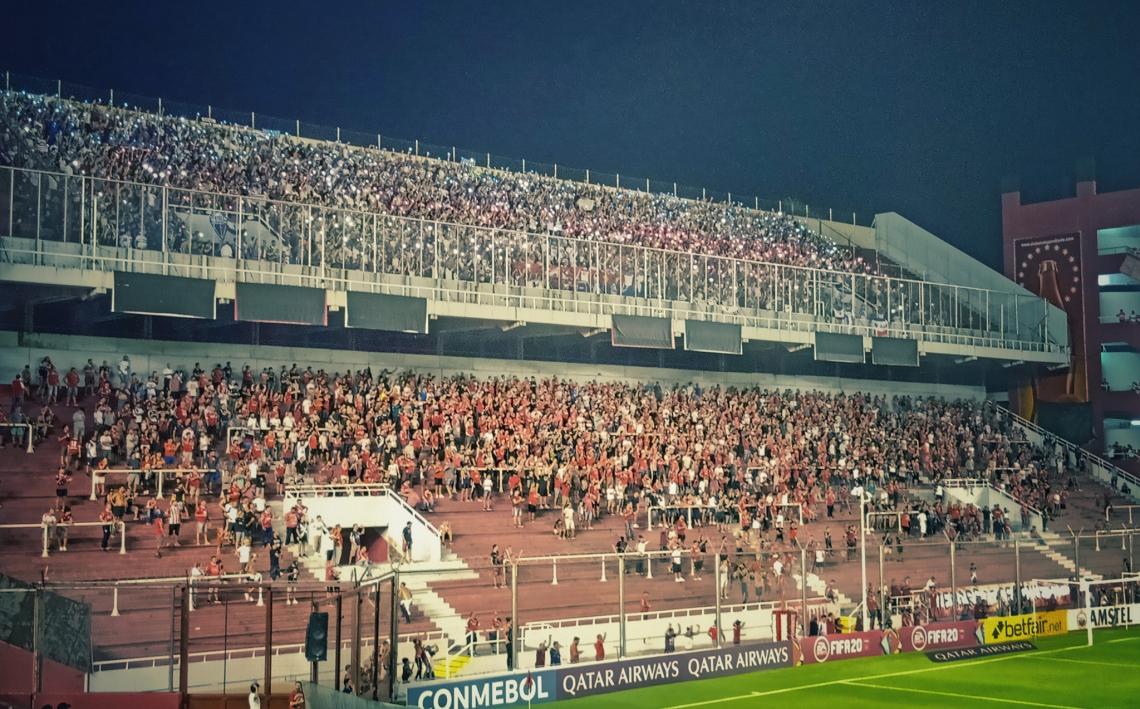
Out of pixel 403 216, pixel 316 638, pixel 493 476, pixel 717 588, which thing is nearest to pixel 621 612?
pixel 717 588

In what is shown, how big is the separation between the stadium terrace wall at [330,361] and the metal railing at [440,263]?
3.45m

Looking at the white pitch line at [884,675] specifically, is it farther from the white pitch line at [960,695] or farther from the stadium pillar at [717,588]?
the stadium pillar at [717,588]

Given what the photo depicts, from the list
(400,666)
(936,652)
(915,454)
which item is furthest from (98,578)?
(915,454)

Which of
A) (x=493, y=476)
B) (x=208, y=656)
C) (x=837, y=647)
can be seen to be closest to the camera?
(x=208, y=656)

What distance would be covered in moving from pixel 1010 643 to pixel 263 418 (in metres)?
22.6

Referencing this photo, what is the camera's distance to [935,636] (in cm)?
3575

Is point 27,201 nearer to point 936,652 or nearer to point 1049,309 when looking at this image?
point 936,652

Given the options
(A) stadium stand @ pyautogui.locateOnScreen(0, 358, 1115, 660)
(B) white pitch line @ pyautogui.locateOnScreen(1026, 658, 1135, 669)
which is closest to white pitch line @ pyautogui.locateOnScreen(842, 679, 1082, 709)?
(A) stadium stand @ pyautogui.locateOnScreen(0, 358, 1115, 660)

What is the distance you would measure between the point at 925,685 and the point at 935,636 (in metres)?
5.73

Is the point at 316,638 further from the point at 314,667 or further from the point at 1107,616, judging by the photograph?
the point at 1107,616

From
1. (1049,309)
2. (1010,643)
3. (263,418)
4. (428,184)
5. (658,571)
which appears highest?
(428,184)

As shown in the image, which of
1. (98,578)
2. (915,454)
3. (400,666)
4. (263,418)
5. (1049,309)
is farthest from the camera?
(1049,309)

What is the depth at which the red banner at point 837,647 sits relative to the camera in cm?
3297

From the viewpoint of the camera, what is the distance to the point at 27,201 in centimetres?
3647
